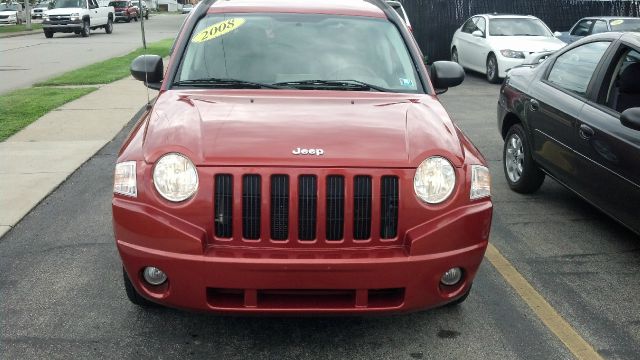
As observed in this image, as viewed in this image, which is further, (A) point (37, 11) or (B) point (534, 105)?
(A) point (37, 11)

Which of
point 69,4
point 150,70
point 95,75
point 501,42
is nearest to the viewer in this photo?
point 150,70

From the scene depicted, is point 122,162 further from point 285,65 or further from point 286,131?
point 285,65

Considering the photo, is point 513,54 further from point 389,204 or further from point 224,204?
point 224,204

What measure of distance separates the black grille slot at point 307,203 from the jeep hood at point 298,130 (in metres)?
0.08

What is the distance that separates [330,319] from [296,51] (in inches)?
68.2

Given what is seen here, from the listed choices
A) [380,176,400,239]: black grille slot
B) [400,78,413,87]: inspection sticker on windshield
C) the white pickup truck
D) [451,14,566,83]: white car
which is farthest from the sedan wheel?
the white pickup truck

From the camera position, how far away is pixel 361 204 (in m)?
3.21

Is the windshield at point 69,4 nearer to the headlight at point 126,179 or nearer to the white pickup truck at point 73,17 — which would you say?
the white pickup truck at point 73,17

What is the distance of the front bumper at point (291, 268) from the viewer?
3.14 metres

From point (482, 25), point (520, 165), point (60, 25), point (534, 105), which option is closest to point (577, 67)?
point (534, 105)

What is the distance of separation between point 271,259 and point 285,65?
1.71 metres

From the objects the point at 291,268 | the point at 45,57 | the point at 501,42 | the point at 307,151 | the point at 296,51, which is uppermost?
the point at 296,51

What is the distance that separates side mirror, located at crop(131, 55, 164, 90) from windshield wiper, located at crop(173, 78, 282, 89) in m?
0.56

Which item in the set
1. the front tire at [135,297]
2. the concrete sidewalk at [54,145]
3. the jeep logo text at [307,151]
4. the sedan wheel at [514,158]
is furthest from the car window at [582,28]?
the front tire at [135,297]
